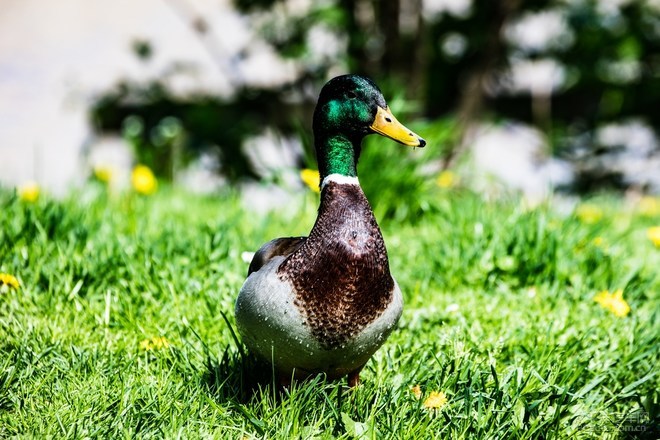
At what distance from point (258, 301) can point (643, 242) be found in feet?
9.51

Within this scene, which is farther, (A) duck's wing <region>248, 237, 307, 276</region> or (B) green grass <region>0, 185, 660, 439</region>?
(A) duck's wing <region>248, 237, 307, 276</region>

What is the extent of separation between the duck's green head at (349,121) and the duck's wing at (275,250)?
0.74 ft

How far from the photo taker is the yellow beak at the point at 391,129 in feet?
6.13

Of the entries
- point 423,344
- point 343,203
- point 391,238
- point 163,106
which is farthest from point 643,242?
point 163,106

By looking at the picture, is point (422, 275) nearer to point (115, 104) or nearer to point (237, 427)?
point (237, 427)

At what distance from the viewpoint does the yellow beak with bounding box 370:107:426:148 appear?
1867 mm

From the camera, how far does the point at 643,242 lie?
396 cm

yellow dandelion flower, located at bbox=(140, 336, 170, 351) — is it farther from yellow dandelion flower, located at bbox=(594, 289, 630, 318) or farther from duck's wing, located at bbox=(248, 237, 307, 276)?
yellow dandelion flower, located at bbox=(594, 289, 630, 318)

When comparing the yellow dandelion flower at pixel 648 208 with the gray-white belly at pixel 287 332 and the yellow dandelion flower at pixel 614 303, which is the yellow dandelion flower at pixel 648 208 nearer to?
the yellow dandelion flower at pixel 614 303

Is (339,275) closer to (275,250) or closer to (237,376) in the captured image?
(275,250)

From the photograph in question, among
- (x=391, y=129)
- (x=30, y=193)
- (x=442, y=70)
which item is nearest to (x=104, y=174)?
(x=30, y=193)

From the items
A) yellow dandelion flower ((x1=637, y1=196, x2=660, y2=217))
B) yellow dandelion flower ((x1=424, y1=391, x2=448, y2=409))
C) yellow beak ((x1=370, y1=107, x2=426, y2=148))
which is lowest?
yellow dandelion flower ((x1=637, y1=196, x2=660, y2=217))

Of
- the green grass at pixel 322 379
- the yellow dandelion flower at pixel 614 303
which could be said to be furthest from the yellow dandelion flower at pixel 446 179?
the yellow dandelion flower at pixel 614 303

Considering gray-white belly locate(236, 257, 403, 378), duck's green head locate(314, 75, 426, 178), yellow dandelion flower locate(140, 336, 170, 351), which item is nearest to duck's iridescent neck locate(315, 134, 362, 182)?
duck's green head locate(314, 75, 426, 178)
